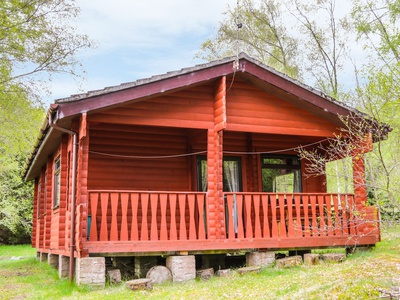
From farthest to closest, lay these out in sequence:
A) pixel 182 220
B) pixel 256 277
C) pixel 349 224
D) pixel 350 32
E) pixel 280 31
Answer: pixel 280 31, pixel 350 32, pixel 349 224, pixel 182 220, pixel 256 277

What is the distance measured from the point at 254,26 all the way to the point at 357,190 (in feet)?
55.1

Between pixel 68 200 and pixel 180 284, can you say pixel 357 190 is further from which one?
pixel 68 200

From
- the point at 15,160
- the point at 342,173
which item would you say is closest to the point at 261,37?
the point at 15,160

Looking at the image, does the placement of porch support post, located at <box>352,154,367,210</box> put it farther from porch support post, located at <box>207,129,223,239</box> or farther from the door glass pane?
porch support post, located at <box>207,129,223,239</box>

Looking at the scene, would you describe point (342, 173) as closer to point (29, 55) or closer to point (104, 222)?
point (104, 222)

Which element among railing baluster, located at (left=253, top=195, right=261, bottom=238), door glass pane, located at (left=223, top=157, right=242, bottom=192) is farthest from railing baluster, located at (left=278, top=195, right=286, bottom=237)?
door glass pane, located at (left=223, top=157, right=242, bottom=192)

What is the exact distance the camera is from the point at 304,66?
86.1ft

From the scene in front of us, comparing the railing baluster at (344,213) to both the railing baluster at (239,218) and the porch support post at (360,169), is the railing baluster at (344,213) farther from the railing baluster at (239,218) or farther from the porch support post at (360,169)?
the railing baluster at (239,218)

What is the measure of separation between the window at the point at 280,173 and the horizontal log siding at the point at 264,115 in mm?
2171

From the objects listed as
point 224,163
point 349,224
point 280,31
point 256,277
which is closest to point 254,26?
point 280,31

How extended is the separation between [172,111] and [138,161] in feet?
8.54

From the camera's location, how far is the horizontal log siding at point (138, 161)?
12.0 meters

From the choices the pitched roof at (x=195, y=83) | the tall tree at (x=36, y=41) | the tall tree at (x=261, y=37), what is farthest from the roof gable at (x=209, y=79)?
the tall tree at (x=261, y=37)

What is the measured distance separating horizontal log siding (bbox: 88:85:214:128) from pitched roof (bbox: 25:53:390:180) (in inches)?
10.1
